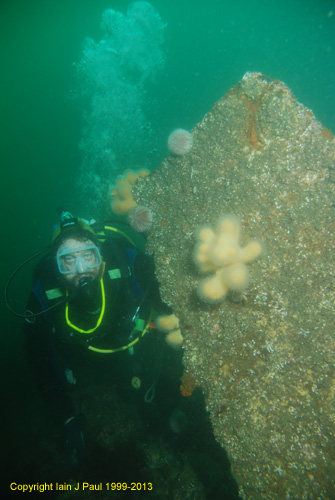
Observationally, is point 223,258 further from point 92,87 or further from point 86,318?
point 92,87

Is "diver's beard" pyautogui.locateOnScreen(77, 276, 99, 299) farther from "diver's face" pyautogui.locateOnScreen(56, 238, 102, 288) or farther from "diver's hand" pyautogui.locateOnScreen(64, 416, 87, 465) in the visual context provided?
"diver's hand" pyautogui.locateOnScreen(64, 416, 87, 465)

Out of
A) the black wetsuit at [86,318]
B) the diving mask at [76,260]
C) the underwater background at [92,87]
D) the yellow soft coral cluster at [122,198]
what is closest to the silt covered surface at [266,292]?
the black wetsuit at [86,318]

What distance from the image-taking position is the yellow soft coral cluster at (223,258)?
8.46ft

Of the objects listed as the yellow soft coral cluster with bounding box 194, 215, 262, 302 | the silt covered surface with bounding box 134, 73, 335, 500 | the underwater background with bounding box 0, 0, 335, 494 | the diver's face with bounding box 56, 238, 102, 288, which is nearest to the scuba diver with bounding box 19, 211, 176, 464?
the diver's face with bounding box 56, 238, 102, 288

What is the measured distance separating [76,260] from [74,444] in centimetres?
268

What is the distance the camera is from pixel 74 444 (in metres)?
3.64

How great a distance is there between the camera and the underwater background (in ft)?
75.8

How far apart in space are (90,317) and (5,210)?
36.2 meters

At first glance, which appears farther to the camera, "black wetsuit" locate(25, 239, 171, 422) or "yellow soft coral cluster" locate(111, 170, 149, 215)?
"yellow soft coral cluster" locate(111, 170, 149, 215)

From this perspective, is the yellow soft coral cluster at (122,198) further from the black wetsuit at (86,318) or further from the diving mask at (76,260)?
the diving mask at (76,260)

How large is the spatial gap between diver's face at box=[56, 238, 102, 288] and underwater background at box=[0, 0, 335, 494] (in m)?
14.0

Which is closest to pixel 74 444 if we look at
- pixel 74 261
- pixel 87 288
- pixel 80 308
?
Answer: pixel 80 308

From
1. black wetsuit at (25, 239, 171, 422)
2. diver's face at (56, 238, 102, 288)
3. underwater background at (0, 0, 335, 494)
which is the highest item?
underwater background at (0, 0, 335, 494)

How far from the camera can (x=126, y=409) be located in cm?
448
